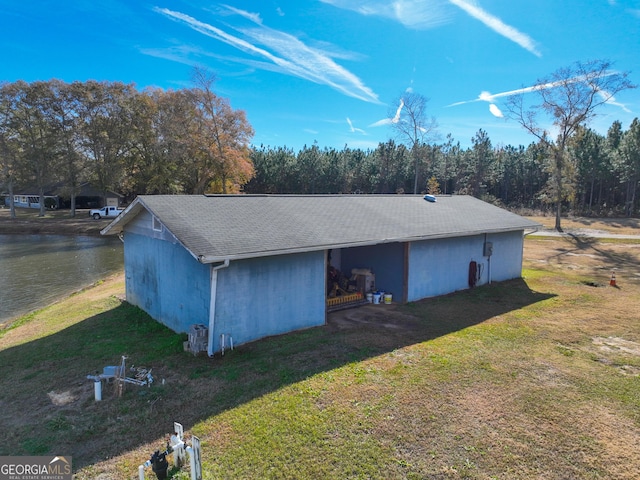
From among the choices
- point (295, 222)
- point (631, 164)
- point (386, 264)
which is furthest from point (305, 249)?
point (631, 164)

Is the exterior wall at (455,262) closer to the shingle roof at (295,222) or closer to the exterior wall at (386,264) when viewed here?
the exterior wall at (386,264)

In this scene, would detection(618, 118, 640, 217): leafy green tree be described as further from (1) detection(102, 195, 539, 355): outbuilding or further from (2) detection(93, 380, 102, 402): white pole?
(2) detection(93, 380, 102, 402): white pole

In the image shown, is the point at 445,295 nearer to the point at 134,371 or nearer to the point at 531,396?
the point at 531,396

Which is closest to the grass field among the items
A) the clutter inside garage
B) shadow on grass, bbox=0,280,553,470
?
shadow on grass, bbox=0,280,553,470

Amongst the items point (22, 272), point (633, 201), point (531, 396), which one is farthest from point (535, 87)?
point (22, 272)

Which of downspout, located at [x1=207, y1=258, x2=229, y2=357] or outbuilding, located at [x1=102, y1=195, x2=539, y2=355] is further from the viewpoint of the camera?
outbuilding, located at [x1=102, y1=195, x2=539, y2=355]

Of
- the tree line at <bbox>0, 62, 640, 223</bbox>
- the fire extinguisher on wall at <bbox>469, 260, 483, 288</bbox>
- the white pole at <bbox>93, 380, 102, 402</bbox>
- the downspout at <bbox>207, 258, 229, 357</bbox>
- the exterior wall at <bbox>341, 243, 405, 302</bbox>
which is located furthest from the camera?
the tree line at <bbox>0, 62, 640, 223</bbox>
